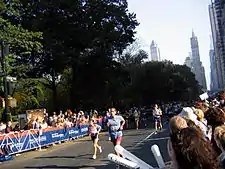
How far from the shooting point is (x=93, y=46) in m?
38.8

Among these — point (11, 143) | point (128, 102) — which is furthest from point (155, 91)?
point (11, 143)

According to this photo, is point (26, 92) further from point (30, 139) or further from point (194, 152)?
point (194, 152)

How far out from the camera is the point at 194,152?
254cm

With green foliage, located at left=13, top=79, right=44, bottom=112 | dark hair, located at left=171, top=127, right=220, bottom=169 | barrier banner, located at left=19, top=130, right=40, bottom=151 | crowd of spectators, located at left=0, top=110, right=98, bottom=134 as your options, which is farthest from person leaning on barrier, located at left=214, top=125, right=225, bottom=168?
green foliage, located at left=13, top=79, right=44, bottom=112

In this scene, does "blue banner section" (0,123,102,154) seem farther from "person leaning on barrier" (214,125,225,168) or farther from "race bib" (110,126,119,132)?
"person leaning on barrier" (214,125,225,168)

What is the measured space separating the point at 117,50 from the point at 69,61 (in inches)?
330

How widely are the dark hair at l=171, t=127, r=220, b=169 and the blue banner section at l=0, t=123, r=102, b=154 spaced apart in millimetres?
14759

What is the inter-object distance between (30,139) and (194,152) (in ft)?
56.7

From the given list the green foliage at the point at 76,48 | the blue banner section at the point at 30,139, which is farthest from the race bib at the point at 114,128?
the green foliage at the point at 76,48

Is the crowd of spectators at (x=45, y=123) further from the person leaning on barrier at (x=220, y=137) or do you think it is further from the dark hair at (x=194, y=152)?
the dark hair at (x=194, y=152)

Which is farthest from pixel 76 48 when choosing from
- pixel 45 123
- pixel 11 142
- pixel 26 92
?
pixel 11 142

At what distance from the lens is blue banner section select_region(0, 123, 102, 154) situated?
16.8 meters

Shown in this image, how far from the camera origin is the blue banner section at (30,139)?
1675 centimetres

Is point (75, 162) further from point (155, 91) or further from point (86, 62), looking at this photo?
point (155, 91)
